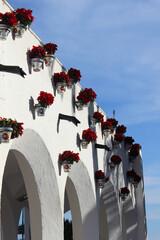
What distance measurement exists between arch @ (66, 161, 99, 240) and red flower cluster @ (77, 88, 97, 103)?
65.5 inches

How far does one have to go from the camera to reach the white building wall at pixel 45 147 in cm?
853

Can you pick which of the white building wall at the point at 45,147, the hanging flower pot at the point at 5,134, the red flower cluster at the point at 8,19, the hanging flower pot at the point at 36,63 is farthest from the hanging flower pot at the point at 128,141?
the hanging flower pot at the point at 5,134

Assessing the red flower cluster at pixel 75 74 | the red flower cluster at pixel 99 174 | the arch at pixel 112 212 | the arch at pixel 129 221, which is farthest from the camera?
the arch at pixel 129 221

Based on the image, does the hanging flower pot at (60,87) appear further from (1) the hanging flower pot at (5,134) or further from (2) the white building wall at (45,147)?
(1) the hanging flower pot at (5,134)

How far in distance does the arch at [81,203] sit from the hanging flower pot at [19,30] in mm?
4741

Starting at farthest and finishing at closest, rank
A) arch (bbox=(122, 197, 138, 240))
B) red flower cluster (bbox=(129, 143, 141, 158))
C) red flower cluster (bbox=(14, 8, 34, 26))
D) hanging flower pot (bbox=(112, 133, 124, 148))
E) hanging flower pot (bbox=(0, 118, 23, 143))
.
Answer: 1. arch (bbox=(122, 197, 138, 240))
2. red flower cluster (bbox=(129, 143, 141, 158))
3. hanging flower pot (bbox=(112, 133, 124, 148))
4. red flower cluster (bbox=(14, 8, 34, 26))
5. hanging flower pot (bbox=(0, 118, 23, 143))

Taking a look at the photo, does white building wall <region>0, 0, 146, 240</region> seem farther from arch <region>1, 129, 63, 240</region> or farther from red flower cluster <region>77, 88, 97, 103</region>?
red flower cluster <region>77, 88, 97, 103</region>

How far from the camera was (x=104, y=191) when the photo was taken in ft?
53.7

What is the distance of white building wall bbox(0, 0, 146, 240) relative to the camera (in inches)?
336

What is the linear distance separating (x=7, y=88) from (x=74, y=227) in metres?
5.82

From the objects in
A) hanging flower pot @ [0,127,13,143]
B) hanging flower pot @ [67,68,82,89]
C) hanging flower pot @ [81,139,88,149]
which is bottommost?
hanging flower pot @ [0,127,13,143]

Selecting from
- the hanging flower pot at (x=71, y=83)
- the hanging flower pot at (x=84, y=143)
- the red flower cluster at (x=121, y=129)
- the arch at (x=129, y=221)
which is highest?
the hanging flower pot at (x=71, y=83)

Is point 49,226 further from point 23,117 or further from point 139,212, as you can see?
point 139,212

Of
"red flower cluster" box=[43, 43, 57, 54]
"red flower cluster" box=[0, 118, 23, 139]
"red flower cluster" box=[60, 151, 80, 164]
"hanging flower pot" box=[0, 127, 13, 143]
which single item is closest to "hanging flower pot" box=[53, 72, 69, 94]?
"red flower cluster" box=[43, 43, 57, 54]
